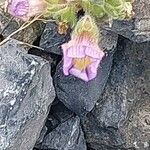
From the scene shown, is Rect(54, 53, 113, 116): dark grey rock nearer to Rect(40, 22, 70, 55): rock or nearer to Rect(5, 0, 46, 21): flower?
Rect(40, 22, 70, 55): rock

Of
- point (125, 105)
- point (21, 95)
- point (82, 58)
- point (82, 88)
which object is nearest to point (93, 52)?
point (82, 58)

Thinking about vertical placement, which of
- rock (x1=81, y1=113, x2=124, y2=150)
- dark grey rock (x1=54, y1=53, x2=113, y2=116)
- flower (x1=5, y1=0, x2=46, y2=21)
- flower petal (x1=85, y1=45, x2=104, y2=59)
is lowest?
rock (x1=81, y1=113, x2=124, y2=150)

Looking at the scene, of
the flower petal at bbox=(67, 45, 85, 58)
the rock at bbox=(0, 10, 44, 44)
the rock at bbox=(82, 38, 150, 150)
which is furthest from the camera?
the rock at bbox=(82, 38, 150, 150)

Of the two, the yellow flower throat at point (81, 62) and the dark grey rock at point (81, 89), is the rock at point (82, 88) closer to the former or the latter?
the dark grey rock at point (81, 89)

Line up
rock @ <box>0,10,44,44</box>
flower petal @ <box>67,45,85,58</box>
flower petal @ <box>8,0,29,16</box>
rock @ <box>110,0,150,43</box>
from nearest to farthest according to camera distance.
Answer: flower petal @ <box>67,45,85,58</box>, flower petal @ <box>8,0,29,16</box>, rock @ <box>110,0,150,43</box>, rock @ <box>0,10,44,44</box>

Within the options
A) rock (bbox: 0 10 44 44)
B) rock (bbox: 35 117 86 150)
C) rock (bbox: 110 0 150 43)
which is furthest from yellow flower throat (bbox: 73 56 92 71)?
rock (bbox: 35 117 86 150)

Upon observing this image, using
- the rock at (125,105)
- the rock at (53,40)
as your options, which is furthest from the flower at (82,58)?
the rock at (125,105)

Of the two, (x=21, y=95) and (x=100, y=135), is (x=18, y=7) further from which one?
(x=100, y=135)
